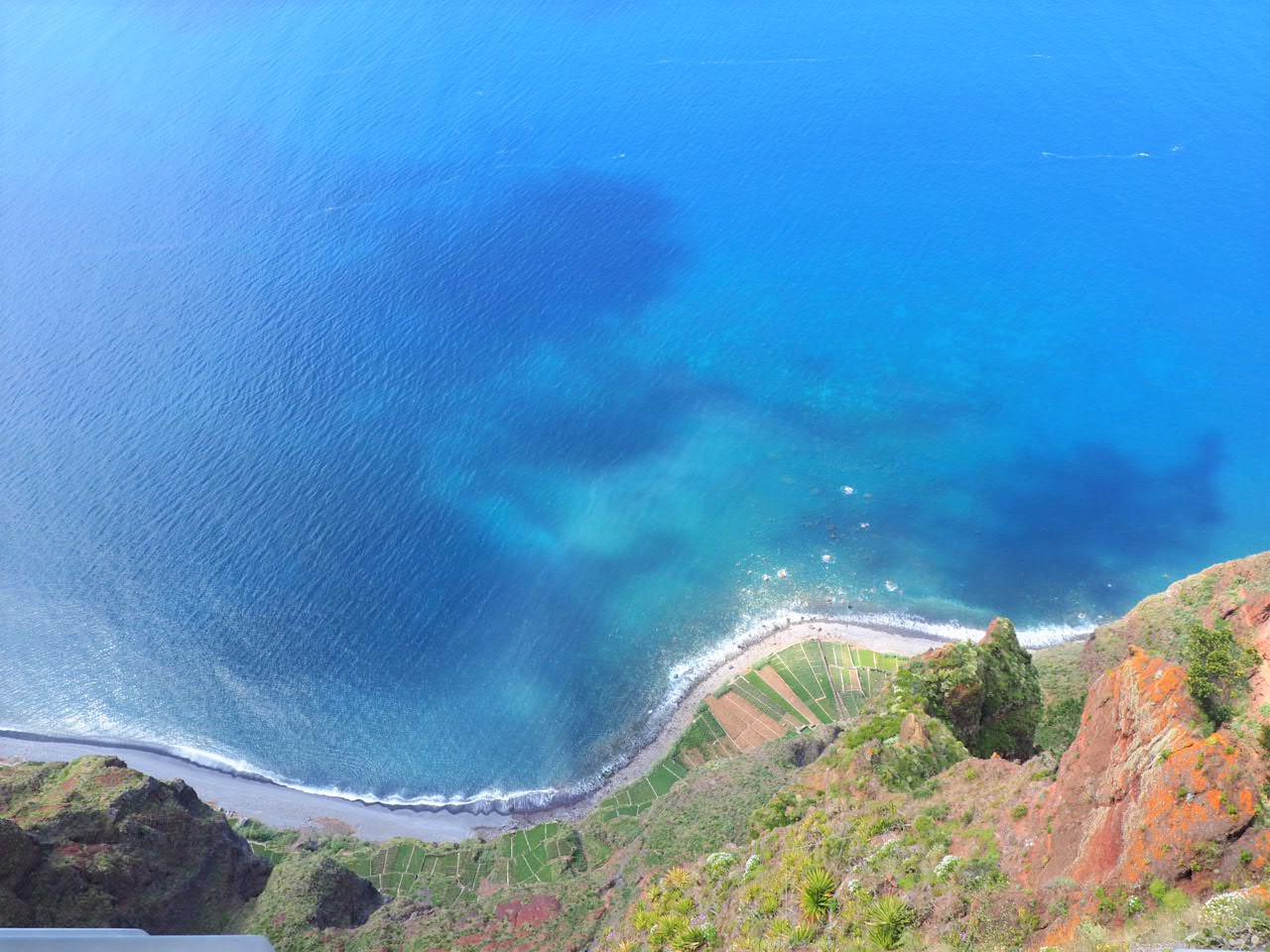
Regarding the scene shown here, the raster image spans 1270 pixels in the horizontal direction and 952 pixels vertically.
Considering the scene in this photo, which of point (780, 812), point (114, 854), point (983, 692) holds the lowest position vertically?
point (780, 812)

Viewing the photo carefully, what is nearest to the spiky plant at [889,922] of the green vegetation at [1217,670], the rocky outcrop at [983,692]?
the green vegetation at [1217,670]

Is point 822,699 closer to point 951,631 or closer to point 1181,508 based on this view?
point 951,631

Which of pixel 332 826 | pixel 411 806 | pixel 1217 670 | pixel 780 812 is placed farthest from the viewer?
pixel 411 806

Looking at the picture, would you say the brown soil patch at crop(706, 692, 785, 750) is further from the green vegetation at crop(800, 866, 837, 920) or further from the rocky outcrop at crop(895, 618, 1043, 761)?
the green vegetation at crop(800, 866, 837, 920)

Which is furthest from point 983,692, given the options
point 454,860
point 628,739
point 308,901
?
point 308,901

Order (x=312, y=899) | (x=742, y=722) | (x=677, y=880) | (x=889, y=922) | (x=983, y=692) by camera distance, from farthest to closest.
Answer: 1. (x=742, y=722)
2. (x=312, y=899)
3. (x=983, y=692)
4. (x=677, y=880)
5. (x=889, y=922)

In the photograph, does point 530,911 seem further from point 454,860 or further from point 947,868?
point 947,868

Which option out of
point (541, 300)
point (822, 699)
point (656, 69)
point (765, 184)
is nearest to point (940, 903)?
→ point (822, 699)

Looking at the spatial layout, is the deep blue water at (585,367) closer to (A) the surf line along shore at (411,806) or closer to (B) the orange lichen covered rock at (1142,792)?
(A) the surf line along shore at (411,806)

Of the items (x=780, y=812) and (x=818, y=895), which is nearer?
(x=818, y=895)
